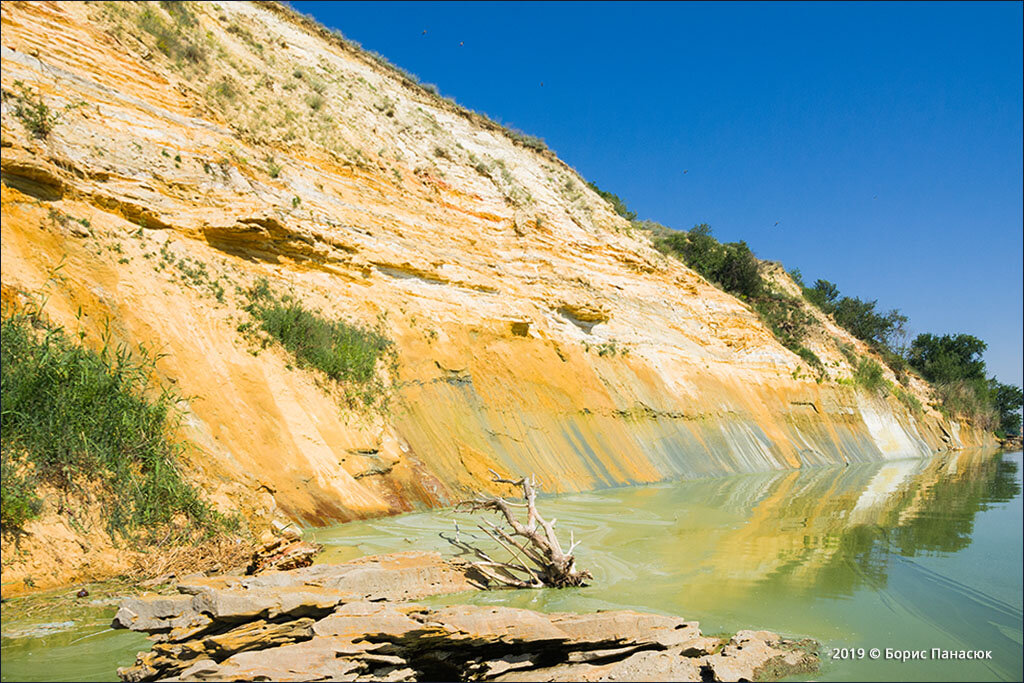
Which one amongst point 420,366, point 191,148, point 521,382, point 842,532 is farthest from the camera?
point 521,382

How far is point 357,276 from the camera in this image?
17547mm

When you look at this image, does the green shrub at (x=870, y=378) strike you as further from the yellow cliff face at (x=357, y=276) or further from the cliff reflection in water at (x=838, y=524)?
the cliff reflection in water at (x=838, y=524)

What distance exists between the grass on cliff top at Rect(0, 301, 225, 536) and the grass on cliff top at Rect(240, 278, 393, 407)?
407 cm

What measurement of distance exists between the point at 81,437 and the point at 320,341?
6.48 metres

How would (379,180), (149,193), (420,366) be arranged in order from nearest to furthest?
(149,193) → (420,366) → (379,180)

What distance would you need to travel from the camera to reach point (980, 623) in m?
6.02

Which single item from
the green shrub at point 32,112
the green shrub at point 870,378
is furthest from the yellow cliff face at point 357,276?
the green shrub at point 870,378

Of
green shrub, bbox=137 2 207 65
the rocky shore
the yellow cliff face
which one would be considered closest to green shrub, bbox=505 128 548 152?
the yellow cliff face

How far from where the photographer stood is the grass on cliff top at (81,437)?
25.0ft

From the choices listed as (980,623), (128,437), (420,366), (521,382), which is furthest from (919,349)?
(128,437)

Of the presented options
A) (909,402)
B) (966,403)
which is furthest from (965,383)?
(909,402)

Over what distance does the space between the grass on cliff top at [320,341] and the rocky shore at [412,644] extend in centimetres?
869

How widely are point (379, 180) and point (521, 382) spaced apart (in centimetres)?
880

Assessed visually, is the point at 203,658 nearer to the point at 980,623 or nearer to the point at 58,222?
the point at 980,623
